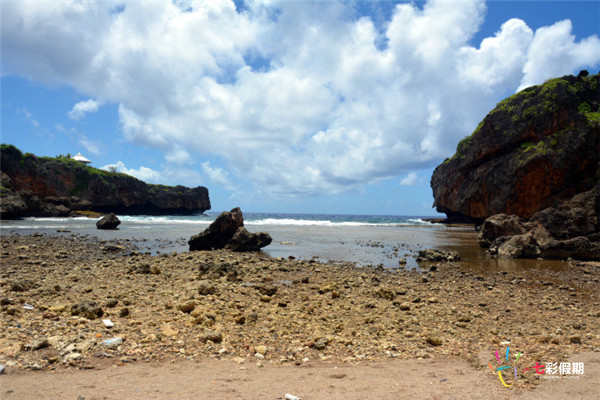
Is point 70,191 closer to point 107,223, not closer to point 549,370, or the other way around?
point 107,223

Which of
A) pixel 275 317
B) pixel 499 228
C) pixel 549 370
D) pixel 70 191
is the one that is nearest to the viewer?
pixel 549 370

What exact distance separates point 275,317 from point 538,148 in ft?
148

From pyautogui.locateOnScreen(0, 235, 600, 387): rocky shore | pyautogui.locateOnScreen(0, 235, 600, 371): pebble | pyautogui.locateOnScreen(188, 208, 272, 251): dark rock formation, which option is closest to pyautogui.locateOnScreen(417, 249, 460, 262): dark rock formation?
pyautogui.locateOnScreen(0, 235, 600, 371): pebble

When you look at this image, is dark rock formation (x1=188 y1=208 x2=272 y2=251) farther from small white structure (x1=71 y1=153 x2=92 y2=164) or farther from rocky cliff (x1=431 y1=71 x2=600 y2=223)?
small white structure (x1=71 y1=153 x2=92 y2=164)

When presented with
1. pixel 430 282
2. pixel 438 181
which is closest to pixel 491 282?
pixel 430 282

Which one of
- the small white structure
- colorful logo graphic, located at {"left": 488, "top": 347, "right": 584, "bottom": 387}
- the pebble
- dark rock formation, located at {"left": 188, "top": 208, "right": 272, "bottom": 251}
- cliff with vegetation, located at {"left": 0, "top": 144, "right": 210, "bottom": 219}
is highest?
the small white structure

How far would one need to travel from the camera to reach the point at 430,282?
12.4 meters

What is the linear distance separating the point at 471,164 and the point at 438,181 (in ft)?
53.9

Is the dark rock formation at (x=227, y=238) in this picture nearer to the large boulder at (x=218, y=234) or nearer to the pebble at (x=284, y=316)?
the large boulder at (x=218, y=234)

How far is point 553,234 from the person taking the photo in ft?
71.7

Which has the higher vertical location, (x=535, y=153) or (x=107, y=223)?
(x=535, y=153)

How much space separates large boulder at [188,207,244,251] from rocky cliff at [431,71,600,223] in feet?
117

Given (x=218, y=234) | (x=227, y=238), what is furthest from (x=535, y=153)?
(x=218, y=234)

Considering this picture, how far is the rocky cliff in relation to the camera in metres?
36.7
